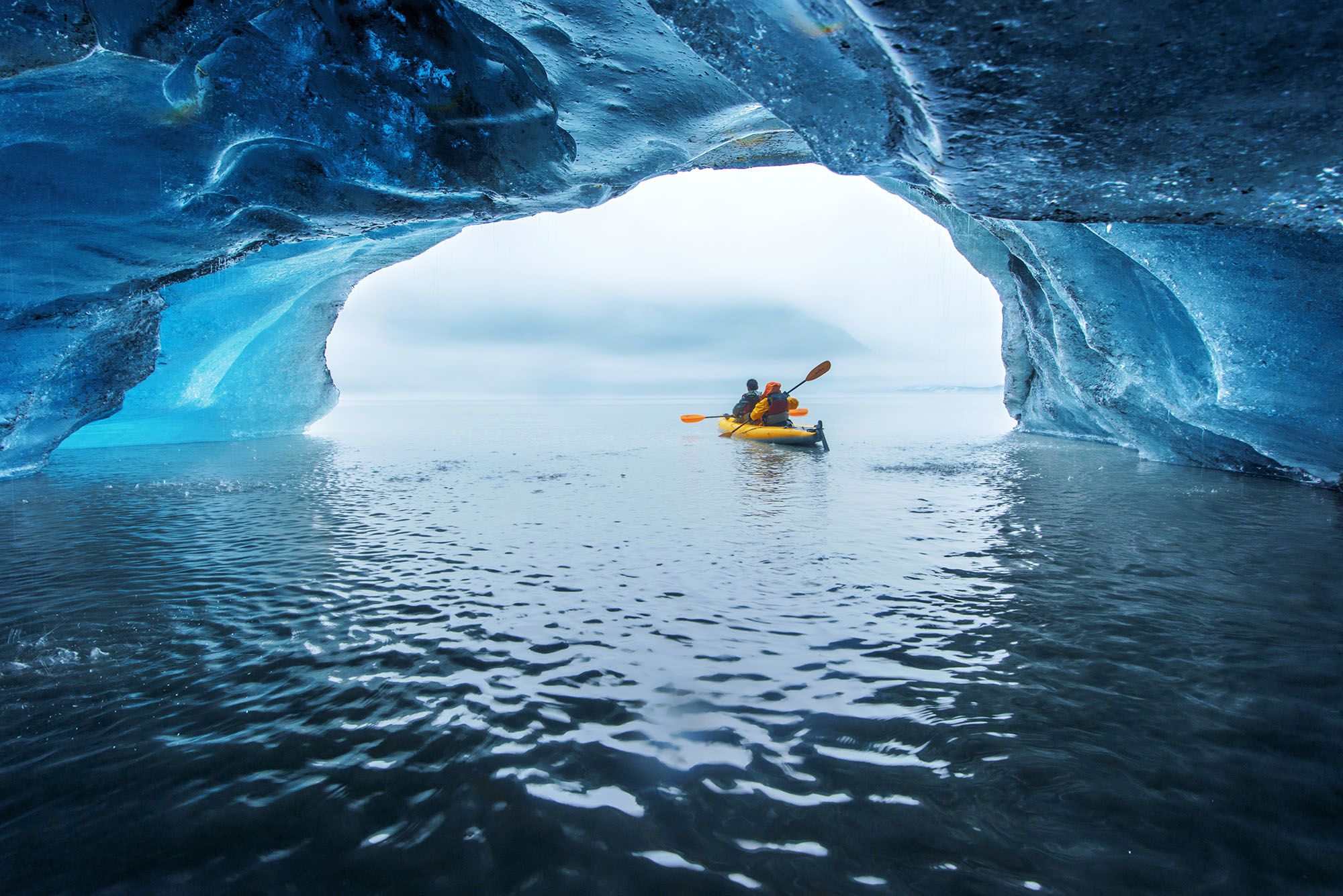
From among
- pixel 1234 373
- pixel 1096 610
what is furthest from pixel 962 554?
pixel 1234 373

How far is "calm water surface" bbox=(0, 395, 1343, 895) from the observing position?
7.48ft

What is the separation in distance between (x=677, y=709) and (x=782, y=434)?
43.7 ft

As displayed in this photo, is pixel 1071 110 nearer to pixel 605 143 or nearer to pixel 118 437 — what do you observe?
pixel 605 143

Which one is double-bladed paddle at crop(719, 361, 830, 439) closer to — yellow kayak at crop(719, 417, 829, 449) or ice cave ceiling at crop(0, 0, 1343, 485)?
yellow kayak at crop(719, 417, 829, 449)

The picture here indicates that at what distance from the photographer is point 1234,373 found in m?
8.18

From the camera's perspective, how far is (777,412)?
1706cm

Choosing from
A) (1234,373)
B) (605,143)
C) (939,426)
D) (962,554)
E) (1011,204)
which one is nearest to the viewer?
(1011,204)

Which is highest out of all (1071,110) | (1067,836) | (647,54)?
(647,54)

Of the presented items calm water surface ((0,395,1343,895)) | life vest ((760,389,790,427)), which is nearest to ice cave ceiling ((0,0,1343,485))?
calm water surface ((0,395,1343,895))

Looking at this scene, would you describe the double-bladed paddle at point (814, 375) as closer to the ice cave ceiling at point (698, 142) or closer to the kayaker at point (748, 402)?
the kayaker at point (748, 402)

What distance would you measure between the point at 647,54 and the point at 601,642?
555cm

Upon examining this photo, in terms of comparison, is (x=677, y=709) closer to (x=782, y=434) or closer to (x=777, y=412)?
(x=782, y=434)

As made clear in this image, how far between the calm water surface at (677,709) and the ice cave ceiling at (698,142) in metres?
2.87

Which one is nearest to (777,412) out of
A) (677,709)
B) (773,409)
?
(773,409)
